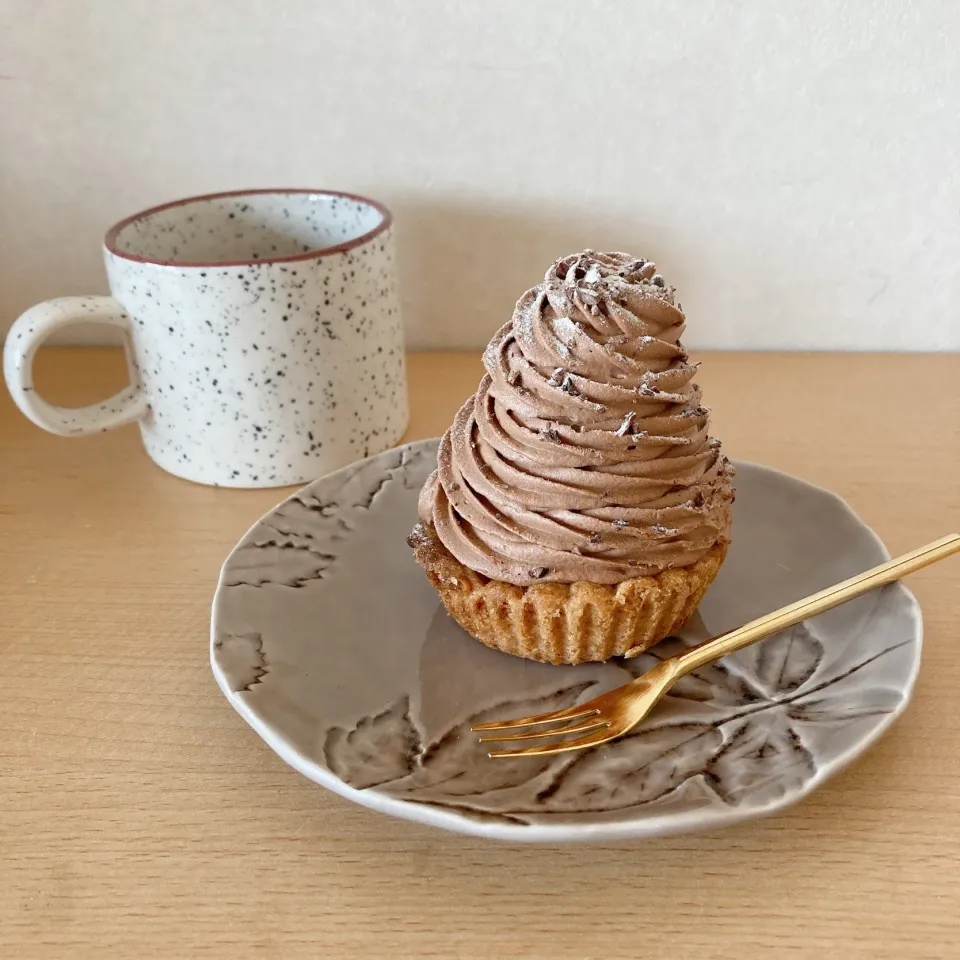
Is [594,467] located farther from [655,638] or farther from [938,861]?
[938,861]

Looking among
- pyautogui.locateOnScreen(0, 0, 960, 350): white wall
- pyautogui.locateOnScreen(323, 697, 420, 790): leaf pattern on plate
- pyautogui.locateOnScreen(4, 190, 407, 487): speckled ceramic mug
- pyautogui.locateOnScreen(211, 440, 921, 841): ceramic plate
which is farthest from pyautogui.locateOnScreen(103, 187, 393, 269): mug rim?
pyautogui.locateOnScreen(323, 697, 420, 790): leaf pattern on plate

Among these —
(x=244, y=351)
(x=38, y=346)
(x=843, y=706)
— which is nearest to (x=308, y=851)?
(x=843, y=706)

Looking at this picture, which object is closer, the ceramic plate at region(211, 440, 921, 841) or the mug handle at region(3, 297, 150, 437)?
the ceramic plate at region(211, 440, 921, 841)

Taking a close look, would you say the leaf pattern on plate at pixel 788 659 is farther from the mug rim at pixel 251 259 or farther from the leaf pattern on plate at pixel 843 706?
the mug rim at pixel 251 259

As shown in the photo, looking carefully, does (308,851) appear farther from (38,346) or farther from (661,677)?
(38,346)

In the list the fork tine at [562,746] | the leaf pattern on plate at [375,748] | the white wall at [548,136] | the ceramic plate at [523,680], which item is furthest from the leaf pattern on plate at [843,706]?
the white wall at [548,136]

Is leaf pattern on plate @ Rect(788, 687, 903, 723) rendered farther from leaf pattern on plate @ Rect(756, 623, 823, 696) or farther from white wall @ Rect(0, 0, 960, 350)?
white wall @ Rect(0, 0, 960, 350)
